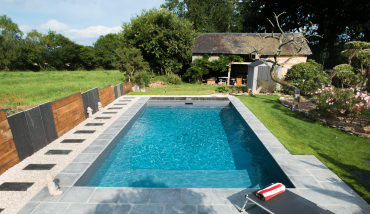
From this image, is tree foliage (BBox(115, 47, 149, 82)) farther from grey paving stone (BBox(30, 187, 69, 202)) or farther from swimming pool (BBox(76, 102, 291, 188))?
grey paving stone (BBox(30, 187, 69, 202))

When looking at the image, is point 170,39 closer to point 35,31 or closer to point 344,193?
point 344,193

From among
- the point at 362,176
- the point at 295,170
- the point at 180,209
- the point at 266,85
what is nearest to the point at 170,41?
the point at 266,85

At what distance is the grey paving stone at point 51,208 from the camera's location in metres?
3.50

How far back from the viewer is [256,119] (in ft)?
29.0

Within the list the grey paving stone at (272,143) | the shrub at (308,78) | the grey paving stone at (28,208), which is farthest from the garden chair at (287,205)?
the shrub at (308,78)

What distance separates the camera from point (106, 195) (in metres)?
3.96

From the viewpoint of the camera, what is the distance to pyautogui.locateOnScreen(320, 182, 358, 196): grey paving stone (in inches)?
153

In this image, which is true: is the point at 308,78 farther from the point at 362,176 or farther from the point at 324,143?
the point at 362,176

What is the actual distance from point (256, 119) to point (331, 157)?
368cm

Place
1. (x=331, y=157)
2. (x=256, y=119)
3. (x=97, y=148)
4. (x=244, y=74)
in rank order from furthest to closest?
(x=244, y=74), (x=256, y=119), (x=97, y=148), (x=331, y=157)

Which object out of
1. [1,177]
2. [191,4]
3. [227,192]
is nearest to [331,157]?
[227,192]

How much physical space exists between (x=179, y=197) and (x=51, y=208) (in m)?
2.42

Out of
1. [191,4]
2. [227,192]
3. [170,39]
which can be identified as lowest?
[227,192]

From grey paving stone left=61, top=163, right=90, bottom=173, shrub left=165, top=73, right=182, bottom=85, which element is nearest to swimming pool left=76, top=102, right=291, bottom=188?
grey paving stone left=61, top=163, right=90, bottom=173
